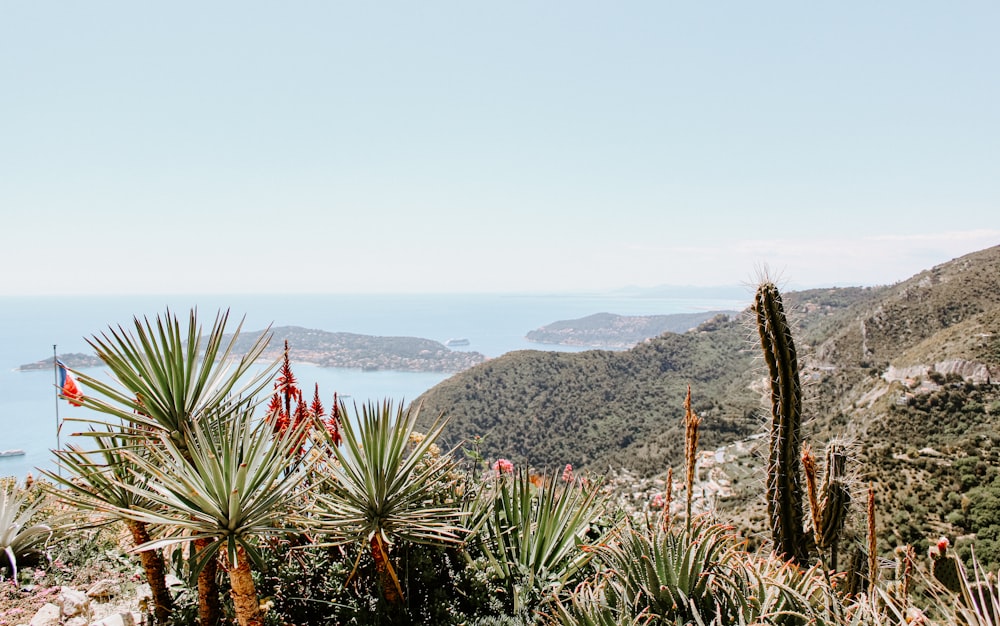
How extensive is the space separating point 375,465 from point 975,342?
29.2 meters

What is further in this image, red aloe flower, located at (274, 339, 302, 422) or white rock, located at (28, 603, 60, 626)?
red aloe flower, located at (274, 339, 302, 422)

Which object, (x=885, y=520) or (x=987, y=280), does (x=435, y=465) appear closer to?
A: (x=885, y=520)

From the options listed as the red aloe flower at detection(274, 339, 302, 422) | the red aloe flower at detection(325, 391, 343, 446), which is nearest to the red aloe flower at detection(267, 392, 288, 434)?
the red aloe flower at detection(274, 339, 302, 422)

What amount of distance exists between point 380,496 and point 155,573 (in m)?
1.21

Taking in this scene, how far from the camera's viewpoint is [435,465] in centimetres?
298

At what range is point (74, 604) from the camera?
2.98 meters

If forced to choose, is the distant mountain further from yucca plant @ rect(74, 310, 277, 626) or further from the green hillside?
yucca plant @ rect(74, 310, 277, 626)

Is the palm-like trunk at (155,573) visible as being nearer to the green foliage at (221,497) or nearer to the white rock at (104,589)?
the green foliage at (221,497)

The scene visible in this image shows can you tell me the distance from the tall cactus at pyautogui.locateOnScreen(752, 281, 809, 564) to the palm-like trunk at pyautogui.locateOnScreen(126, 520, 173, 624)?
12.3ft

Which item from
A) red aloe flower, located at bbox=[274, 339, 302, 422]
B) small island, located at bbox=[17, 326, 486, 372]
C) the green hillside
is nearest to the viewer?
red aloe flower, located at bbox=[274, 339, 302, 422]

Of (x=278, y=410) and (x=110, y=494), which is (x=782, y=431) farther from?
(x=110, y=494)

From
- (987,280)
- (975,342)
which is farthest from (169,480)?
(987,280)

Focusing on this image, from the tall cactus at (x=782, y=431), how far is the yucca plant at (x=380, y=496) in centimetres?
239

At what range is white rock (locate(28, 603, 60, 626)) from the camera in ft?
9.00
